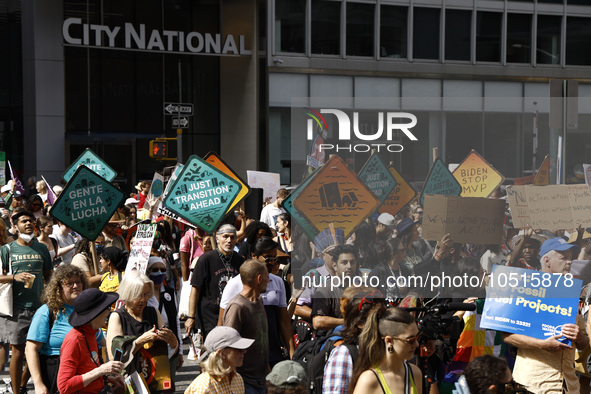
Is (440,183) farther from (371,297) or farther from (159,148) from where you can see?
(159,148)

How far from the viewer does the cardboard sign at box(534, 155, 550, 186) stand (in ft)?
19.9

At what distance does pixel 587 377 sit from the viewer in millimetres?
7699

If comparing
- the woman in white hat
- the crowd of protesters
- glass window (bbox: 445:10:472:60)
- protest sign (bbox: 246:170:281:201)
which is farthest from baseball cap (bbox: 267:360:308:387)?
glass window (bbox: 445:10:472:60)

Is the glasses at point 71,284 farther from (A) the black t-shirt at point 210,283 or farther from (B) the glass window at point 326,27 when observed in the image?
(B) the glass window at point 326,27

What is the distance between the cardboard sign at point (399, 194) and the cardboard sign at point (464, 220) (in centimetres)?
14

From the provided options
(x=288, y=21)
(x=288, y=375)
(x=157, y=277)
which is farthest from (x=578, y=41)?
(x=288, y=375)

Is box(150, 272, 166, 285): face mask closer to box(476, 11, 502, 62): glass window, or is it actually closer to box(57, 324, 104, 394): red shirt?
box(57, 324, 104, 394): red shirt

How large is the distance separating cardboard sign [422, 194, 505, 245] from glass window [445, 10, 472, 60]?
29.0 metres

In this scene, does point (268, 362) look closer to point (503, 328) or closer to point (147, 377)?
point (147, 377)

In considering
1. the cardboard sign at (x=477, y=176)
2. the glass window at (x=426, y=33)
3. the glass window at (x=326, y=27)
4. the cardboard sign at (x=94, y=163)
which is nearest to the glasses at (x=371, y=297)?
the cardboard sign at (x=477, y=176)

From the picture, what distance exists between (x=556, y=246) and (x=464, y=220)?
0.65 m

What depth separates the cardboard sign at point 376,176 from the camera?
6.12 meters

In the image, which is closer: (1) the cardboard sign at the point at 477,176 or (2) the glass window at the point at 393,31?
(1) the cardboard sign at the point at 477,176

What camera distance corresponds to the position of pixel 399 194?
6.07m
